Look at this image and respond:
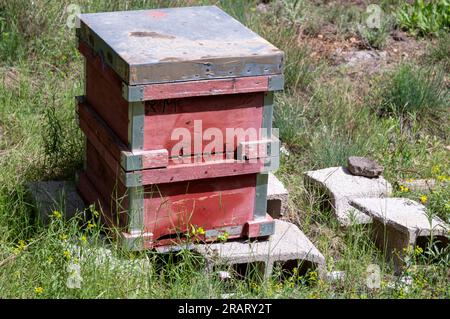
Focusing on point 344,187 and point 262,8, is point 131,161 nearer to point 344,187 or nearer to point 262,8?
point 344,187

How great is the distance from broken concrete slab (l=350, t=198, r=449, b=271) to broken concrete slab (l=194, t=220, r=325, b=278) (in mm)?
488

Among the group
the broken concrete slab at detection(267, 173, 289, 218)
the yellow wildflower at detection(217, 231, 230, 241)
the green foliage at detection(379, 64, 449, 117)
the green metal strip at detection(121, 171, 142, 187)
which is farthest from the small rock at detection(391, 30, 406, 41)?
the green metal strip at detection(121, 171, 142, 187)

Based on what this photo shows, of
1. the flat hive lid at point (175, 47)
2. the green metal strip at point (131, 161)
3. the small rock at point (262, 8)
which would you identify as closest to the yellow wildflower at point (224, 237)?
the green metal strip at point (131, 161)

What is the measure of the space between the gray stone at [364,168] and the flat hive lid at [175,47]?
1.38 metres

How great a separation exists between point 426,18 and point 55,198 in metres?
4.34

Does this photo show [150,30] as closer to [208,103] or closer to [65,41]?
[208,103]

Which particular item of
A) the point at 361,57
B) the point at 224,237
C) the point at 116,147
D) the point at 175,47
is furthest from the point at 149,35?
the point at 361,57

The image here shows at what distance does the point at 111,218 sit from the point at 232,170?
72 cm

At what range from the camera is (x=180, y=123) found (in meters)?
4.75

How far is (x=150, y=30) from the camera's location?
5039 mm

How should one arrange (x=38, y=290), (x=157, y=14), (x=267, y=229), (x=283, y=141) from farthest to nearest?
(x=283, y=141)
(x=157, y=14)
(x=267, y=229)
(x=38, y=290)

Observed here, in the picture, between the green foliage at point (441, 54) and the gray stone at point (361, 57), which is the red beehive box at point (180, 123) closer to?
the gray stone at point (361, 57)

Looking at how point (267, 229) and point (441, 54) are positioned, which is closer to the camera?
point (267, 229)

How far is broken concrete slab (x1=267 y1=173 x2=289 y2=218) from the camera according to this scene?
5632 millimetres
